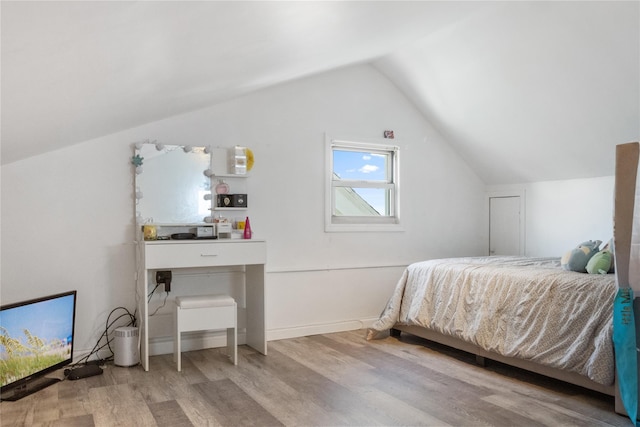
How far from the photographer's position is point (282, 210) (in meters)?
4.25

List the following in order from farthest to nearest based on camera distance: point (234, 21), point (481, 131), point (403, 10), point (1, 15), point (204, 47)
Answer: 1. point (481, 131)
2. point (403, 10)
3. point (204, 47)
4. point (234, 21)
5. point (1, 15)

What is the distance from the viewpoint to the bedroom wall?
343 cm

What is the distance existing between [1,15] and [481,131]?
13.9ft

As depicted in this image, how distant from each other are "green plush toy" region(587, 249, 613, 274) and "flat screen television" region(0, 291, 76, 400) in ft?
10.6

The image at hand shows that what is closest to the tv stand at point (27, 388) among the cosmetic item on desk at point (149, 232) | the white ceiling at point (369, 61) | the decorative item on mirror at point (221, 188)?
the cosmetic item on desk at point (149, 232)

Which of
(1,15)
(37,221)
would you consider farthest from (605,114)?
(37,221)

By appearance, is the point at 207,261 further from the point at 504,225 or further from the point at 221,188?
the point at 504,225

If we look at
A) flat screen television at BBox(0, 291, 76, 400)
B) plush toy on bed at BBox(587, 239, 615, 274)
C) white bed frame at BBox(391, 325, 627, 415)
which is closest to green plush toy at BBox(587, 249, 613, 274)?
plush toy on bed at BBox(587, 239, 615, 274)

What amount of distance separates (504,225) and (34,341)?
166 inches

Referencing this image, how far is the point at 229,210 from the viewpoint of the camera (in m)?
3.99

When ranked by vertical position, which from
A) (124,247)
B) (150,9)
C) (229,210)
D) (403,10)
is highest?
(403,10)

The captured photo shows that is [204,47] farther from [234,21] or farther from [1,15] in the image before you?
[1,15]

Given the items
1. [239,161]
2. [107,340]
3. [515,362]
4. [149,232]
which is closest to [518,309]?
[515,362]

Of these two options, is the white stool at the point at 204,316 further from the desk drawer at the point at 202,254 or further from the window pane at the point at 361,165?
the window pane at the point at 361,165
